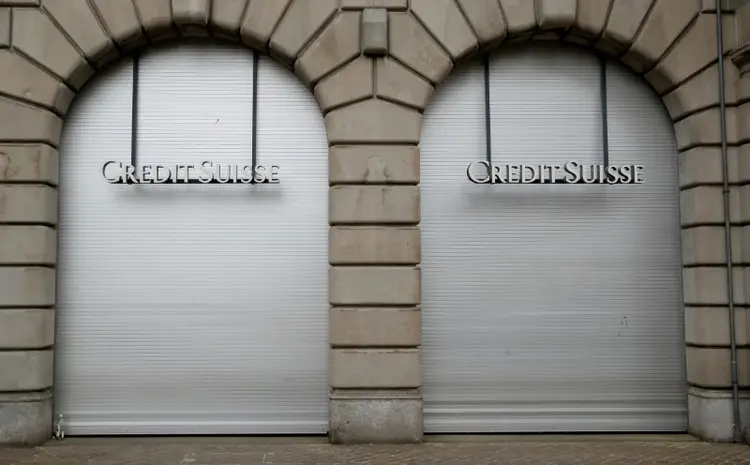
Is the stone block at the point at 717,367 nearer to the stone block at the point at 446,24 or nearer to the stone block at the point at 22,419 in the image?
the stone block at the point at 446,24

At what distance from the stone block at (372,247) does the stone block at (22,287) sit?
15.7 feet

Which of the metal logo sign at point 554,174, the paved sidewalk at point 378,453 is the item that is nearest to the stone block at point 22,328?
the paved sidewalk at point 378,453

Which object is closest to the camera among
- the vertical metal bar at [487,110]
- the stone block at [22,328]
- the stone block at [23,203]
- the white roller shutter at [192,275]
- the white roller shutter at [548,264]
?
the stone block at [22,328]

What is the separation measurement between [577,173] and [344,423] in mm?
5792

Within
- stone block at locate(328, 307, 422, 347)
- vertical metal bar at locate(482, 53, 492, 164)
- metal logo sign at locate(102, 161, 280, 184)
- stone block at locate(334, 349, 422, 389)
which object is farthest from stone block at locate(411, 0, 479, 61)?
stone block at locate(334, 349, 422, 389)

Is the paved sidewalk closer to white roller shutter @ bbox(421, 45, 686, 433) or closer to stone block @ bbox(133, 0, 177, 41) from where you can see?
white roller shutter @ bbox(421, 45, 686, 433)

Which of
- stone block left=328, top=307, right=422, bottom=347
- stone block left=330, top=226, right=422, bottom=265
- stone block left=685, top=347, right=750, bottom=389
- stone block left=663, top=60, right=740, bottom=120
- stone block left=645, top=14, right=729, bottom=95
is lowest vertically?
stone block left=685, top=347, right=750, bottom=389

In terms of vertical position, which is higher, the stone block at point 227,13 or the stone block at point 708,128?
the stone block at point 227,13

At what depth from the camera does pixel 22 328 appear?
1140 cm

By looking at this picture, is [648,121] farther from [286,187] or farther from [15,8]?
[15,8]

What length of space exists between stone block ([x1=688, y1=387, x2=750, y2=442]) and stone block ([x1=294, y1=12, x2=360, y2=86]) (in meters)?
8.13

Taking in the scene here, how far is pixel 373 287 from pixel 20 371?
5.81 m

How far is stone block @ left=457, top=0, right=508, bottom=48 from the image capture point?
469 inches

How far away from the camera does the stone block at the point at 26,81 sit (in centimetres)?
1160
